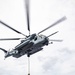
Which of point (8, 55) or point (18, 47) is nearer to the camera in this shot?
point (18, 47)

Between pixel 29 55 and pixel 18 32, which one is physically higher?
pixel 18 32

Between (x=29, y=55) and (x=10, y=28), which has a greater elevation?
(x=10, y=28)

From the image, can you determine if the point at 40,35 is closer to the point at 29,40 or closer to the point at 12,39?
the point at 29,40

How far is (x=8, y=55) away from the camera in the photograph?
71.0 metres

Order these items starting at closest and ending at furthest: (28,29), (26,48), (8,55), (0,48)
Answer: (28,29) → (26,48) → (8,55) → (0,48)

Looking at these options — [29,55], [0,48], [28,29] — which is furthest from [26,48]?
[0,48]

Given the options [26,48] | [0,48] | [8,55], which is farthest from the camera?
[0,48]

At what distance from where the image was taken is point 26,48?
63375 mm

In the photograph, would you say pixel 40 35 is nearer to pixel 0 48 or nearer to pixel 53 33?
pixel 53 33

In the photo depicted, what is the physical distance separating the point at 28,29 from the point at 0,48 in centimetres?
2400

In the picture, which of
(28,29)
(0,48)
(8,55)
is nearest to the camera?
(28,29)

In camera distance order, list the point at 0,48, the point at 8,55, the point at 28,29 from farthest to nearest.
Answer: the point at 0,48 → the point at 8,55 → the point at 28,29

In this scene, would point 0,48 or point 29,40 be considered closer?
point 29,40

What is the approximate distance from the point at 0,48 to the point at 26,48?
64.4ft
